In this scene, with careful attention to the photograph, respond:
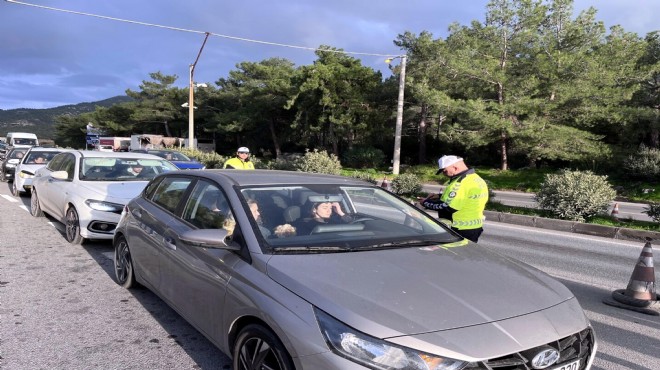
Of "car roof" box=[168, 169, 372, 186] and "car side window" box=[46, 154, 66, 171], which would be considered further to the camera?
"car side window" box=[46, 154, 66, 171]

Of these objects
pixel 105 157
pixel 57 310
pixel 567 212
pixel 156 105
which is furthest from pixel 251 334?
pixel 156 105

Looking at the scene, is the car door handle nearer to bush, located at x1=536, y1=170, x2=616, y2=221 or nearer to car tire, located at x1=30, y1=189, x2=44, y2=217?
car tire, located at x1=30, y1=189, x2=44, y2=217

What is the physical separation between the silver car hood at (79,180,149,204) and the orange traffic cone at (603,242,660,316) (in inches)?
252

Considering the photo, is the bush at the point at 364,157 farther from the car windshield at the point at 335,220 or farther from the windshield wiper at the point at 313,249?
the windshield wiper at the point at 313,249

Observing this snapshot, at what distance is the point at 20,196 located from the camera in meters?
12.8

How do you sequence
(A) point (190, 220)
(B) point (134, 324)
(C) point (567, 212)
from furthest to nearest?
1. (C) point (567, 212)
2. (B) point (134, 324)
3. (A) point (190, 220)

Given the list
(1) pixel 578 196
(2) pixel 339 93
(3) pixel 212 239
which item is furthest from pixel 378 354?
A: (2) pixel 339 93

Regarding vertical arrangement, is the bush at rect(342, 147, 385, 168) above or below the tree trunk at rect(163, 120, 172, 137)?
below

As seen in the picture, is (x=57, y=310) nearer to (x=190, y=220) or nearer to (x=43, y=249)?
(x=190, y=220)

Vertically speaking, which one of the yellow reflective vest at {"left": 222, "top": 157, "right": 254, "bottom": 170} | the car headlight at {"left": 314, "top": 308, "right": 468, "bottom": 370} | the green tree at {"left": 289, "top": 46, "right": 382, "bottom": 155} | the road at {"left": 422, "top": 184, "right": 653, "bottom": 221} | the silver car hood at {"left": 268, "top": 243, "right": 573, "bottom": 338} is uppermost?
the green tree at {"left": 289, "top": 46, "right": 382, "bottom": 155}

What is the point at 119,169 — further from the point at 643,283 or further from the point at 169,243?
the point at 643,283

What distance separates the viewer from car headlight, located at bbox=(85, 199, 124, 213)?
6.66 metres

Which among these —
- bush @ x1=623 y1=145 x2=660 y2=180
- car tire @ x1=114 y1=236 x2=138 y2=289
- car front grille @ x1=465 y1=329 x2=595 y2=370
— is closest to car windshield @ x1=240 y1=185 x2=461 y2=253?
car front grille @ x1=465 y1=329 x2=595 y2=370

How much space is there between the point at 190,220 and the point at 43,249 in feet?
13.8
